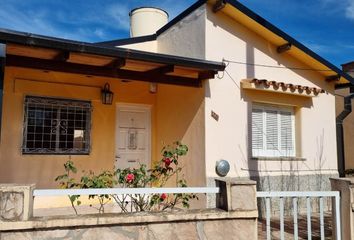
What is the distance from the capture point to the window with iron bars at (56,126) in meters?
8.45

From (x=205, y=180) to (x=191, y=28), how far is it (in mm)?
3886

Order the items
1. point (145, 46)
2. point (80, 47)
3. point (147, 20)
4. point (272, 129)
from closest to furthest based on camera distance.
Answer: point (80, 47), point (272, 129), point (145, 46), point (147, 20)

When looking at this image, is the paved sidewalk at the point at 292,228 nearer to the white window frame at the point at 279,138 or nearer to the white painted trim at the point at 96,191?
the white window frame at the point at 279,138

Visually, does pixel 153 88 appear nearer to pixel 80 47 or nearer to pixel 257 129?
pixel 257 129

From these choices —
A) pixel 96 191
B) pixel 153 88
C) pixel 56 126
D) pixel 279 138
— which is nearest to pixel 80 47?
pixel 96 191

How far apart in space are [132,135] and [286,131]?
425 cm

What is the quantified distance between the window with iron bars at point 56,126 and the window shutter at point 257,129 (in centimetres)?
424

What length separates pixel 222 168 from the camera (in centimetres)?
799

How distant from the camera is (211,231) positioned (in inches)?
176

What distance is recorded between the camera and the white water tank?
12.1m

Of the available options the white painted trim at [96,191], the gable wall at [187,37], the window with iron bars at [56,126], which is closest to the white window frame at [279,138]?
the gable wall at [187,37]

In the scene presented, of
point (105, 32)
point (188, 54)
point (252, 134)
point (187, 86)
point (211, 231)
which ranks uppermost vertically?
point (105, 32)

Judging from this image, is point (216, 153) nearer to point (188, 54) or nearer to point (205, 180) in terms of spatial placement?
point (205, 180)

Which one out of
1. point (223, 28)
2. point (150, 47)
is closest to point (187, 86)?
point (223, 28)
